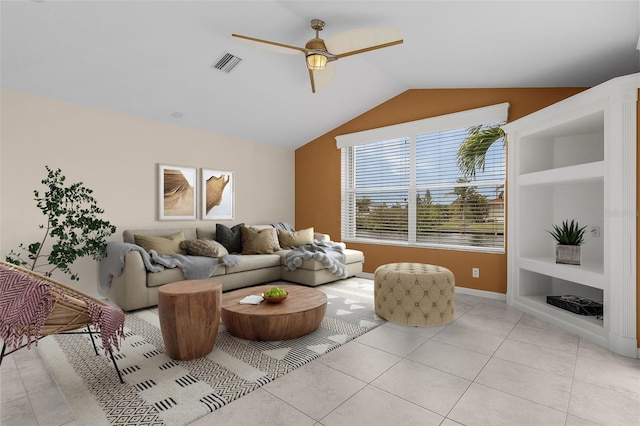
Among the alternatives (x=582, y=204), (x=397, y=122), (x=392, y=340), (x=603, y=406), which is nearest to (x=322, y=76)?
(x=397, y=122)

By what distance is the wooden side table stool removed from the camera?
2330mm

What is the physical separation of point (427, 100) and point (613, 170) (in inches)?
104

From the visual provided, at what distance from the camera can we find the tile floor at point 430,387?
175cm

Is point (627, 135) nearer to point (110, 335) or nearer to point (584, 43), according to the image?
point (584, 43)

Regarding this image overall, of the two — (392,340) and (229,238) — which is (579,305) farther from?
(229,238)

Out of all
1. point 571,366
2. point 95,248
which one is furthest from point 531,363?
point 95,248

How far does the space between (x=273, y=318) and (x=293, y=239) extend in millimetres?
2707

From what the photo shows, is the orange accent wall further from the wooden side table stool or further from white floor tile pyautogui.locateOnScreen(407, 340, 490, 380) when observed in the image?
the wooden side table stool

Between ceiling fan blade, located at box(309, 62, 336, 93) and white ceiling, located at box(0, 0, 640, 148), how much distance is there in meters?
0.38

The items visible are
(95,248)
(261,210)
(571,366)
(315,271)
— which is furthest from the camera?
(261,210)

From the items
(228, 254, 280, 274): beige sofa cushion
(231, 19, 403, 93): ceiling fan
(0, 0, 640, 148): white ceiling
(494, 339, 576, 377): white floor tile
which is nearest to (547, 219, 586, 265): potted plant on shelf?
(494, 339, 576, 377): white floor tile

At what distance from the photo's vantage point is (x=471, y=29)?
2.86 m

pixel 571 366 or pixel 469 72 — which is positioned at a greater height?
pixel 469 72

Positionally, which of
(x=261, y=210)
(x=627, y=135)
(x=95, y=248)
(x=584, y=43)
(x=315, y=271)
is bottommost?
(x=315, y=271)
